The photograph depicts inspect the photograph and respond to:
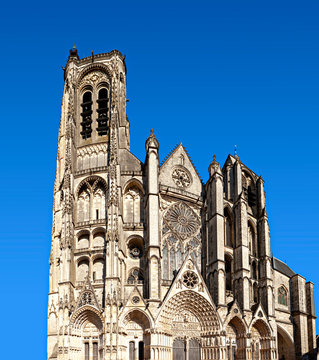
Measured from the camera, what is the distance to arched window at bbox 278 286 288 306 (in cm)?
5112

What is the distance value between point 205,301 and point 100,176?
1128 cm

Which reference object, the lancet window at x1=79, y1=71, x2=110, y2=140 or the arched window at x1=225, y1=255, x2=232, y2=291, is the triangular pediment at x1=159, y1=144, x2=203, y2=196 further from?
the arched window at x1=225, y1=255, x2=232, y2=291

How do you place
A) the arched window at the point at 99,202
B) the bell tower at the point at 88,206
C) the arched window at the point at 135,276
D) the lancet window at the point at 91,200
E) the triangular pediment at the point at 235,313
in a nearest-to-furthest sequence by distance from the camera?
1. the bell tower at the point at 88,206
2. the arched window at the point at 135,276
3. the triangular pediment at the point at 235,313
4. the arched window at the point at 99,202
5. the lancet window at the point at 91,200

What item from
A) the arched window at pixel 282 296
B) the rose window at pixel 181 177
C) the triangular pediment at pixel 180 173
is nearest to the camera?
the triangular pediment at pixel 180 173

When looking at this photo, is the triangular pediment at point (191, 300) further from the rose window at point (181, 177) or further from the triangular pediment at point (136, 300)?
the rose window at point (181, 177)

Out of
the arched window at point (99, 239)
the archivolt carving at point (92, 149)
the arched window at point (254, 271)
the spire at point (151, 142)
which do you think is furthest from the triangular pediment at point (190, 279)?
the archivolt carving at point (92, 149)

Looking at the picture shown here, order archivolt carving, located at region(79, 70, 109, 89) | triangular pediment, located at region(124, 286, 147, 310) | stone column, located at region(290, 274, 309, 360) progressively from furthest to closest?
stone column, located at region(290, 274, 309, 360) < archivolt carving, located at region(79, 70, 109, 89) < triangular pediment, located at region(124, 286, 147, 310)

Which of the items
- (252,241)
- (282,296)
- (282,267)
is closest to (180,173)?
(252,241)

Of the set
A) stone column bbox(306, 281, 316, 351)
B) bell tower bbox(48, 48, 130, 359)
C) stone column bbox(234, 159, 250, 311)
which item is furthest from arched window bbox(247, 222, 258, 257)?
bell tower bbox(48, 48, 130, 359)

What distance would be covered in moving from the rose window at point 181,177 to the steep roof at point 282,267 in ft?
39.7

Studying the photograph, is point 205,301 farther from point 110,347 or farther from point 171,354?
point 110,347

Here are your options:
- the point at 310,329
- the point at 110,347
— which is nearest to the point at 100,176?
the point at 110,347

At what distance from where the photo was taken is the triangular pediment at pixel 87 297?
132 feet

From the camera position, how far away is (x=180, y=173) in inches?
1885
